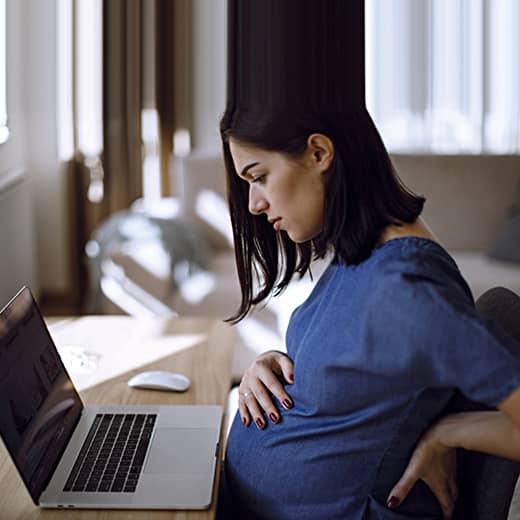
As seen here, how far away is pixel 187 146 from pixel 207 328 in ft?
8.01

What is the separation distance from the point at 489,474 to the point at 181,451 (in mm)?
432

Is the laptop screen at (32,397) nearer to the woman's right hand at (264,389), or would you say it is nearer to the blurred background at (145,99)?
the woman's right hand at (264,389)

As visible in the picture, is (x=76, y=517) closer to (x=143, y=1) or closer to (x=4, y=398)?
(x=4, y=398)

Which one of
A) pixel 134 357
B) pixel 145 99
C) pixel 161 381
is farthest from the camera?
pixel 145 99

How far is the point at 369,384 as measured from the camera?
1168 millimetres

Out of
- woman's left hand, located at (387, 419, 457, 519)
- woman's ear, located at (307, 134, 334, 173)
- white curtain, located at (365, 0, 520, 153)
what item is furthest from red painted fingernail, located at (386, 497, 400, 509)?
white curtain, located at (365, 0, 520, 153)

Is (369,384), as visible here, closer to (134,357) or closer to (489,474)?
(489,474)

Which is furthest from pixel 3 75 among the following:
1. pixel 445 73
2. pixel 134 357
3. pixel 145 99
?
pixel 134 357

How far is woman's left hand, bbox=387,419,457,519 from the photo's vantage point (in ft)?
4.01

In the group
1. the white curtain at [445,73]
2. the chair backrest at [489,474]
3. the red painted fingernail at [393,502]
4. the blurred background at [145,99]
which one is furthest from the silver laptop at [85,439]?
the white curtain at [445,73]

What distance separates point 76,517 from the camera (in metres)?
1.17

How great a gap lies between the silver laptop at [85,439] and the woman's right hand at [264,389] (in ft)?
0.25

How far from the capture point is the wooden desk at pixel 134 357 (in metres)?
1.61

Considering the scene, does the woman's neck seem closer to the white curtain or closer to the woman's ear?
the woman's ear
